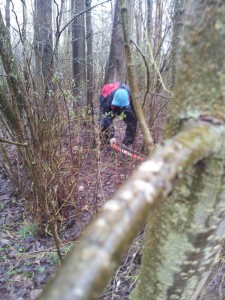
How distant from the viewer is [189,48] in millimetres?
564

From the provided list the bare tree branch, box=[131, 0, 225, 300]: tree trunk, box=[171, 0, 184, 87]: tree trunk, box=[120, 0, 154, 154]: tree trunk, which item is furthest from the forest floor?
the bare tree branch

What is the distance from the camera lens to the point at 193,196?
0.65 m

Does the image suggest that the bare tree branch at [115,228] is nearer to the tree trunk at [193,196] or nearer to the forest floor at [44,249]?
the tree trunk at [193,196]

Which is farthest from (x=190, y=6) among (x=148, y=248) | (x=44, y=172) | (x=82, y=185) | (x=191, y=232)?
(x=82, y=185)

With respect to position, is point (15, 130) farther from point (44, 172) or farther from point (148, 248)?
point (148, 248)

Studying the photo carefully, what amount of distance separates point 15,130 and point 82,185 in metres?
0.88

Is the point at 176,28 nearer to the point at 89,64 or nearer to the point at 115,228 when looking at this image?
the point at 89,64

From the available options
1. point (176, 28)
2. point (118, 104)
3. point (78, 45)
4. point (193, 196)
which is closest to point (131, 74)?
point (193, 196)

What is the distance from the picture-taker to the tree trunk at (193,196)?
535 millimetres

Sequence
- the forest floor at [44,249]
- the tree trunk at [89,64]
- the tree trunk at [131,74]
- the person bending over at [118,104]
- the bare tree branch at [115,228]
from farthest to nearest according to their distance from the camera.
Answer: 1. the tree trunk at [89,64]
2. the person bending over at [118,104]
3. the forest floor at [44,249]
4. the tree trunk at [131,74]
5. the bare tree branch at [115,228]

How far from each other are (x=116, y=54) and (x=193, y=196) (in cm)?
485

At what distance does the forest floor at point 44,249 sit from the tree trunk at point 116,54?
246 cm

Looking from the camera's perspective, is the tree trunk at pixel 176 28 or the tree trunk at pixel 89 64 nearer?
the tree trunk at pixel 176 28

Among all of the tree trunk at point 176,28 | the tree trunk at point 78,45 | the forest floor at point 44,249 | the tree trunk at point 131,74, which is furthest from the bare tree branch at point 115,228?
the tree trunk at point 78,45
